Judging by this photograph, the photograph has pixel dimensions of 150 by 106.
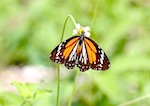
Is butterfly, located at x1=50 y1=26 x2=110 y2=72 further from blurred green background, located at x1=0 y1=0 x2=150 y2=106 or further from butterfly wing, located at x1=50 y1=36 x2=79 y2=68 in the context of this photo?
blurred green background, located at x1=0 y1=0 x2=150 y2=106

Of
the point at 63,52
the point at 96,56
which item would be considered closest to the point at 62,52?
the point at 63,52

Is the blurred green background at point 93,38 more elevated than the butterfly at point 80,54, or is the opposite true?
the blurred green background at point 93,38

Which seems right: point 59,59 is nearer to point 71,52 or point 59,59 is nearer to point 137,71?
point 71,52

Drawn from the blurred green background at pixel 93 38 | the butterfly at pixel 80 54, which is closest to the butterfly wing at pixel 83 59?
the butterfly at pixel 80 54

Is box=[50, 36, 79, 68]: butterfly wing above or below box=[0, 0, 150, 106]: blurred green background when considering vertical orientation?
below

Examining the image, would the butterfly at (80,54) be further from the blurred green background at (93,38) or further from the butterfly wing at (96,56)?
the blurred green background at (93,38)

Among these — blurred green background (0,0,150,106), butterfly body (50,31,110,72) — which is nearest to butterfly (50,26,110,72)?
butterfly body (50,31,110,72)

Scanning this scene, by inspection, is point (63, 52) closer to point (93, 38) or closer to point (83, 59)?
point (83, 59)
